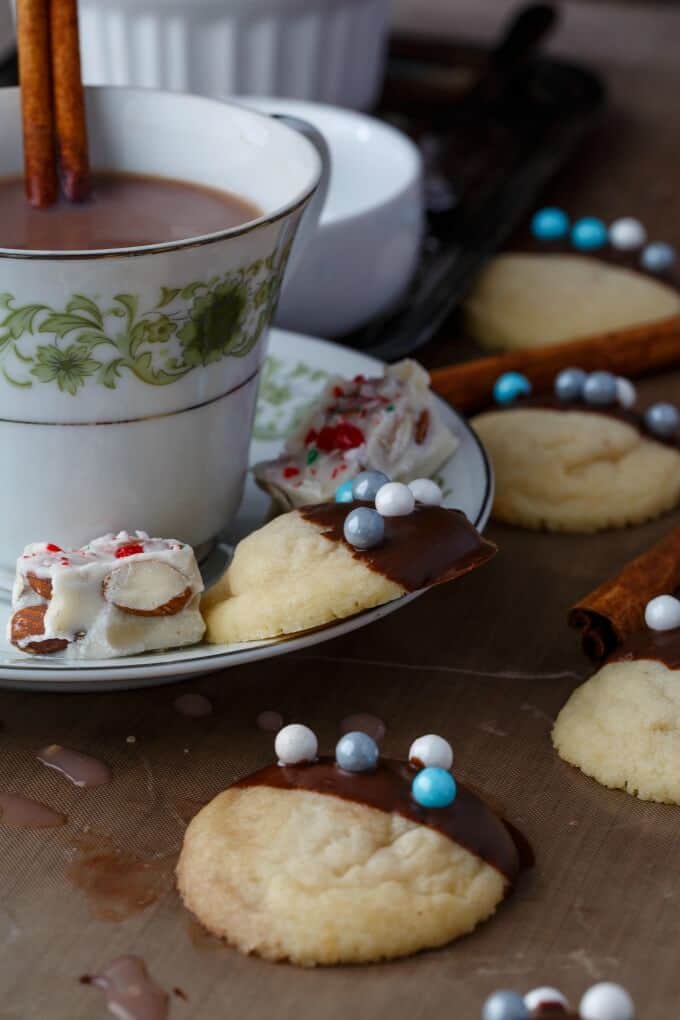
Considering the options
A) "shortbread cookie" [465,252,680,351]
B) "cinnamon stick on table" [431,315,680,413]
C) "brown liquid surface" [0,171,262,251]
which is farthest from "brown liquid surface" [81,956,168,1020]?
"shortbread cookie" [465,252,680,351]

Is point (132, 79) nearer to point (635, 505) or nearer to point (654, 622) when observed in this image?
point (635, 505)

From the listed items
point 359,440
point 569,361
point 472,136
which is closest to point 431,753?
point 359,440

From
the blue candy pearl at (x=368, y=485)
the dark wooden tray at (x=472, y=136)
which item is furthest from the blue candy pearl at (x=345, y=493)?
the dark wooden tray at (x=472, y=136)

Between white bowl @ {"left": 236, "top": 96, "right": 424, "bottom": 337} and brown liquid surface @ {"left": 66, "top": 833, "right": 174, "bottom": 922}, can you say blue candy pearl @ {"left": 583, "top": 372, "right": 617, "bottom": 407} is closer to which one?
white bowl @ {"left": 236, "top": 96, "right": 424, "bottom": 337}

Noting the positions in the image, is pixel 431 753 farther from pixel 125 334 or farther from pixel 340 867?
pixel 125 334

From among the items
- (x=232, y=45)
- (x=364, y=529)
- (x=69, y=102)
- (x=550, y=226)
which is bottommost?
(x=550, y=226)

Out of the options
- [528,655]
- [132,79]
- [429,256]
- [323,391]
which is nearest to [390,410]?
[323,391]
